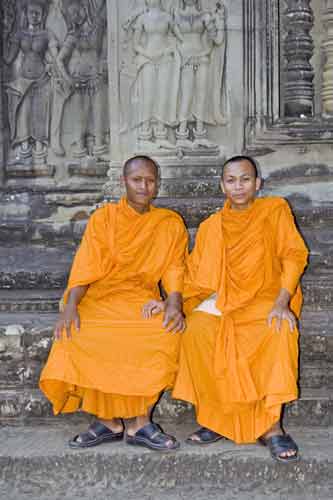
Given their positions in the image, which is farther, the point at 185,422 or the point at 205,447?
the point at 185,422

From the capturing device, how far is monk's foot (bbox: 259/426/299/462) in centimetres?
365

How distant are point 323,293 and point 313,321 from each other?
0.33 m

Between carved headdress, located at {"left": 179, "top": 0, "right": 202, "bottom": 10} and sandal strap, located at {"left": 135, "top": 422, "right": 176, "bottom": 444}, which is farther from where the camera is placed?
carved headdress, located at {"left": 179, "top": 0, "right": 202, "bottom": 10}

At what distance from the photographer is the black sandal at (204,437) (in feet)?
12.7

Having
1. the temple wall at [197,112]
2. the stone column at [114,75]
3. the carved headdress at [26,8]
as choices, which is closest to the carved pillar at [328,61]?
the temple wall at [197,112]

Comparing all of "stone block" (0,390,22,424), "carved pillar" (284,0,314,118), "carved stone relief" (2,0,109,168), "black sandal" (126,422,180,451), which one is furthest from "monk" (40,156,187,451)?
"carved stone relief" (2,0,109,168)

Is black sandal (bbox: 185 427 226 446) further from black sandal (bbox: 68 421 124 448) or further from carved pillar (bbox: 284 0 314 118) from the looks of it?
carved pillar (bbox: 284 0 314 118)

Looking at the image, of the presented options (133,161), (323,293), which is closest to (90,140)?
(133,161)

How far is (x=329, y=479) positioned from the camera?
3.66 meters

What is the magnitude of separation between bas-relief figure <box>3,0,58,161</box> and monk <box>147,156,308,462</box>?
107 inches

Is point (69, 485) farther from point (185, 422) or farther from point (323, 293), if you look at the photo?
point (323, 293)

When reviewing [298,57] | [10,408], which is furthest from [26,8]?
[10,408]

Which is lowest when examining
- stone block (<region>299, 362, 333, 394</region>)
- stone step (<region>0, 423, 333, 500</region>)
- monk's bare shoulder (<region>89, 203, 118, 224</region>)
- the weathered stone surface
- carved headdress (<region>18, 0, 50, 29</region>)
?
stone step (<region>0, 423, 333, 500</region>)

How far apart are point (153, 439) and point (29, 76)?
3.78 m
